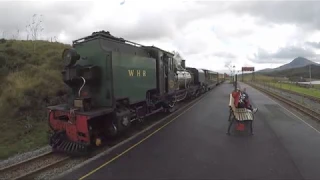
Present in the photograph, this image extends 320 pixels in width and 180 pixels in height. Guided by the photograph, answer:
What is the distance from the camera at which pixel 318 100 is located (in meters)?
22.6

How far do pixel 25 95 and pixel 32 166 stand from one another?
318 inches

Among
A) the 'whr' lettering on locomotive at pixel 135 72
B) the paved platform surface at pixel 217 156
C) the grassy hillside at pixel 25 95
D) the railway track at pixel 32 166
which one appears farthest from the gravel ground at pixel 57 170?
the 'whr' lettering on locomotive at pixel 135 72

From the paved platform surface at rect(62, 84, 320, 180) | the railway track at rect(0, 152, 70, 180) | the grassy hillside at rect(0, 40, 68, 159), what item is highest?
the grassy hillside at rect(0, 40, 68, 159)

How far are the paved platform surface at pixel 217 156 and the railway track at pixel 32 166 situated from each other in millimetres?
895

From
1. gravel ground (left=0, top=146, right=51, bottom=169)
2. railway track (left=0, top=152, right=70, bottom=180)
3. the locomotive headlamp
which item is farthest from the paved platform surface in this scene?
the locomotive headlamp

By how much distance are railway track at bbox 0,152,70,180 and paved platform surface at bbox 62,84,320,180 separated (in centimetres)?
89

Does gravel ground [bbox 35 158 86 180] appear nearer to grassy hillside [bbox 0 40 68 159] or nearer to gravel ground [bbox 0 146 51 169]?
gravel ground [bbox 0 146 51 169]

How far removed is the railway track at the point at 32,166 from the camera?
6848 mm

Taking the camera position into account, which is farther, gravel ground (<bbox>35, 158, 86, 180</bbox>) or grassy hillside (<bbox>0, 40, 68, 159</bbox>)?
grassy hillside (<bbox>0, 40, 68, 159</bbox>)

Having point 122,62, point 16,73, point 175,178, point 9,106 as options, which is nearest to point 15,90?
point 9,106

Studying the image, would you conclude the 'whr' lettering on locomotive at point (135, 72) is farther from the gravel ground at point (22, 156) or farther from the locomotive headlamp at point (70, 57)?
the gravel ground at point (22, 156)

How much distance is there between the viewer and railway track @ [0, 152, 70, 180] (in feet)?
22.5

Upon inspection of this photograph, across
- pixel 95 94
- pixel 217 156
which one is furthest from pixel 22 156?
pixel 217 156

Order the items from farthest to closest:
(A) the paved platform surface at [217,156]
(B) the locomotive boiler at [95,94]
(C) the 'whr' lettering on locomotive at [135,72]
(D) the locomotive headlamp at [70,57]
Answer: (C) the 'whr' lettering on locomotive at [135,72] < (D) the locomotive headlamp at [70,57] < (B) the locomotive boiler at [95,94] < (A) the paved platform surface at [217,156]
